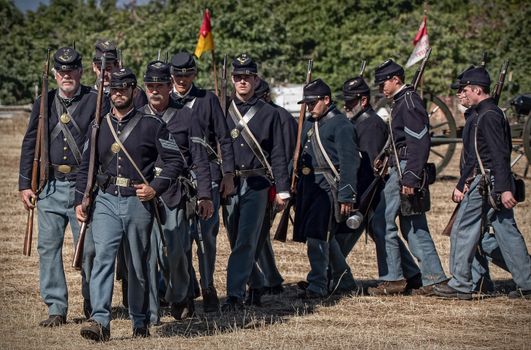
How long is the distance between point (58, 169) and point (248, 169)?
1659mm

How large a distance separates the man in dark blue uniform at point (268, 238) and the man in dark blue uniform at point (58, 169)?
1.80 m

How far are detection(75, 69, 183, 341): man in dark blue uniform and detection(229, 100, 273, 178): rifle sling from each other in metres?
1.59

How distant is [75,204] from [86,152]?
38cm

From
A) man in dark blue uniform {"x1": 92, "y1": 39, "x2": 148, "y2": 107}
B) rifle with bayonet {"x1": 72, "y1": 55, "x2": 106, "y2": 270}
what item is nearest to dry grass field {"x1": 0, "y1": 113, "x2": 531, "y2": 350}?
rifle with bayonet {"x1": 72, "y1": 55, "x2": 106, "y2": 270}

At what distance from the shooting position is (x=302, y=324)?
30.4 feet

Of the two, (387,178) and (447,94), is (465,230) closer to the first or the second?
(387,178)

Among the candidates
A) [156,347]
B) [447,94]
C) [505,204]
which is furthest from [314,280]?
[447,94]

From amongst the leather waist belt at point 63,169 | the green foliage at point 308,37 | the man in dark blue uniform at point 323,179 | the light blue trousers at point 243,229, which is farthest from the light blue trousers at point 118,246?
the green foliage at point 308,37

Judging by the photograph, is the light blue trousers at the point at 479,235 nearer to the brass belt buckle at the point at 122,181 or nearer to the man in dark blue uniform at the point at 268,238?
the man in dark blue uniform at the point at 268,238

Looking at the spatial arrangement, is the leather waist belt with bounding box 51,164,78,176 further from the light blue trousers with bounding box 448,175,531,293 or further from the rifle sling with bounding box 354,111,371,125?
the light blue trousers with bounding box 448,175,531,293

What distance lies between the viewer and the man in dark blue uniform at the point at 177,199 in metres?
9.02

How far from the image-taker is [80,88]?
9469 millimetres

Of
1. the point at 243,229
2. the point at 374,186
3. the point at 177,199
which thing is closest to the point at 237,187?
the point at 243,229

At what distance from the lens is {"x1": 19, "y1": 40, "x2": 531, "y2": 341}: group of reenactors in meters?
8.49
